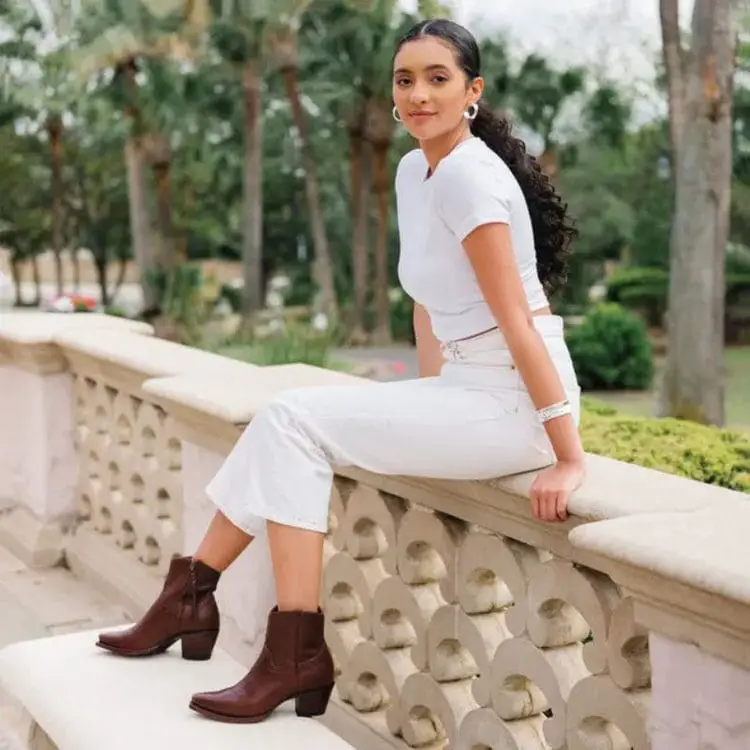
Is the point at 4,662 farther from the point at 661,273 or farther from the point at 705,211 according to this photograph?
the point at 661,273

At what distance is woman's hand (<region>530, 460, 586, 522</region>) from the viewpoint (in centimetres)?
247

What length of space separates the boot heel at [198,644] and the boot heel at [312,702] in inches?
14.7

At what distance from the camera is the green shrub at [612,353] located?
81.1 ft

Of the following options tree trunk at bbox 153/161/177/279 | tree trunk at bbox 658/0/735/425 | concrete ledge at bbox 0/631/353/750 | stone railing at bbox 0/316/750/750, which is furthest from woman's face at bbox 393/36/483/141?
tree trunk at bbox 153/161/177/279

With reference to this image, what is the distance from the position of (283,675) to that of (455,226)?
1.01 m

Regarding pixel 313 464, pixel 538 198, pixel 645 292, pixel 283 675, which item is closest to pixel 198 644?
pixel 283 675

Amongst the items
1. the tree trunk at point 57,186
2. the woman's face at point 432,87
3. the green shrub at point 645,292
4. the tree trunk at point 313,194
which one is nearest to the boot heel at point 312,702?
the woman's face at point 432,87

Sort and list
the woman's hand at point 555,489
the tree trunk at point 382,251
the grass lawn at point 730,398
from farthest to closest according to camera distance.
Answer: the tree trunk at point 382,251
the grass lawn at point 730,398
the woman's hand at point 555,489

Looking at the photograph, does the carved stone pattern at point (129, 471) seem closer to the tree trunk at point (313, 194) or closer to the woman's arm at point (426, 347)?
the woman's arm at point (426, 347)

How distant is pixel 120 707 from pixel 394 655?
0.76 metres

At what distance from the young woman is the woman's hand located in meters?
0.07

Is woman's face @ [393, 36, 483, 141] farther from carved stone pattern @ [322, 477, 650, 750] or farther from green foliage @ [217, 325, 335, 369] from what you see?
green foliage @ [217, 325, 335, 369]

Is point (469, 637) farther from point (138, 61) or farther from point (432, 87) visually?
point (138, 61)

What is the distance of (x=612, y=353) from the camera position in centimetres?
2486
